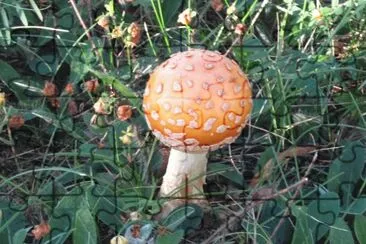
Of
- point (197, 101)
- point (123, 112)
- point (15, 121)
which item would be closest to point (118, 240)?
point (197, 101)

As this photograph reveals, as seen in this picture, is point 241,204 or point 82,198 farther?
point 241,204

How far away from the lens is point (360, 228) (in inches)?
63.5

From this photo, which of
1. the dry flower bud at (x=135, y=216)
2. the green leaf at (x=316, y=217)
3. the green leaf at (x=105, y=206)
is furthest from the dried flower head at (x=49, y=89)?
the green leaf at (x=316, y=217)

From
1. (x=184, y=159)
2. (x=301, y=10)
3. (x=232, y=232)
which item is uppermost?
(x=301, y=10)

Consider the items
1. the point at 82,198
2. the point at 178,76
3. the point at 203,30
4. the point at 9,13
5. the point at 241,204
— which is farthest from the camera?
the point at 203,30

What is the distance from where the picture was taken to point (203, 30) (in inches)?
87.6

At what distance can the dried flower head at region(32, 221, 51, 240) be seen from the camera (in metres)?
1.58

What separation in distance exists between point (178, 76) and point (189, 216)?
0.34 meters

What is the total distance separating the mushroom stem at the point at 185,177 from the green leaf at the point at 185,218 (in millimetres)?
38

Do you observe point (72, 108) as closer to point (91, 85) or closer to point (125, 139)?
point (91, 85)

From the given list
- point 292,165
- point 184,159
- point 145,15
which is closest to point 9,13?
point 145,15

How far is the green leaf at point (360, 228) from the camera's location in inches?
63.4

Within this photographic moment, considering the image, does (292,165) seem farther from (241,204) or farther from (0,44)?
(0,44)

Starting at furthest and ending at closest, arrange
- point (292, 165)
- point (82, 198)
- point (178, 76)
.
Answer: point (292, 165), point (82, 198), point (178, 76)
